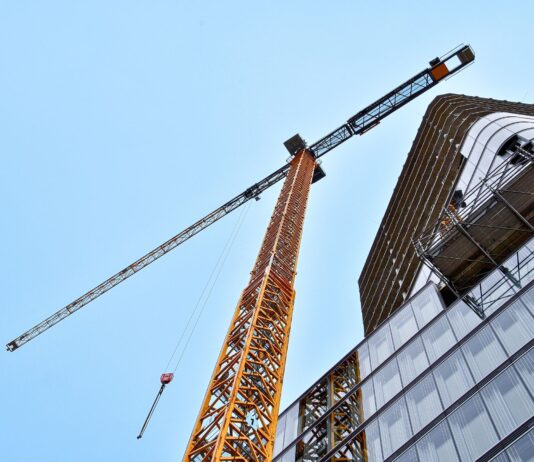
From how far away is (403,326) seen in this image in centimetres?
2753

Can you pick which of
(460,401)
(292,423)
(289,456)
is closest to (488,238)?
(460,401)

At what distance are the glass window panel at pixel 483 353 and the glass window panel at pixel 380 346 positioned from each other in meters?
6.29

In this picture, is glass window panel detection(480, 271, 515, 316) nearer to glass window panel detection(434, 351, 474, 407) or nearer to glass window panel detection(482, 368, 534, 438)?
glass window panel detection(434, 351, 474, 407)

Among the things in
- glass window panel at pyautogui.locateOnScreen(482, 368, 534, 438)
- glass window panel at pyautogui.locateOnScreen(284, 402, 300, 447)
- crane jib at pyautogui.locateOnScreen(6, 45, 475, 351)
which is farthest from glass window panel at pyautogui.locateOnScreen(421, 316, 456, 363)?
crane jib at pyautogui.locateOnScreen(6, 45, 475, 351)

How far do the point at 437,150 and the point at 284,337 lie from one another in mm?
26876

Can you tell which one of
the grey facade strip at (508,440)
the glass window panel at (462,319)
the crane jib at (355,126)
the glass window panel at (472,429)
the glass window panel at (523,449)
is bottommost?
the glass window panel at (523,449)

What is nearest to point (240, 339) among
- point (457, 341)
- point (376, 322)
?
point (457, 341)

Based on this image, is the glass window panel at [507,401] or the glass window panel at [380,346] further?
the glass window panel at [380,346]

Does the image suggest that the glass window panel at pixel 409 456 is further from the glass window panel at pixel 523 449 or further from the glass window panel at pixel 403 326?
the glass window panel at pixel 403 326

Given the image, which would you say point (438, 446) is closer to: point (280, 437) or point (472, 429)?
point (472, 429)

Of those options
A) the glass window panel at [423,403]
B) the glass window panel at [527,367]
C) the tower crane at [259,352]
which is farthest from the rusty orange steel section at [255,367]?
the glass window panel at [527,367]

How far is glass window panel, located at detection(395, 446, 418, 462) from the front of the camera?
730 inches

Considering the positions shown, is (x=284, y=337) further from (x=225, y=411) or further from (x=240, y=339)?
(x=225, y=411)

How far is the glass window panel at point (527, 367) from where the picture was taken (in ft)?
54.0
